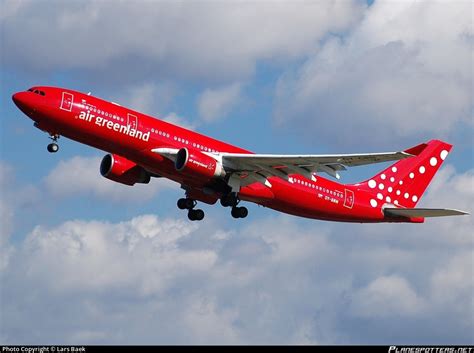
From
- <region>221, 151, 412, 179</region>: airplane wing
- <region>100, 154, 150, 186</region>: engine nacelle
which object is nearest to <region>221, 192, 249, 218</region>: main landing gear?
<region>221, 151, 412, 179</region>: airplane wing

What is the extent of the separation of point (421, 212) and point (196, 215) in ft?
46.8

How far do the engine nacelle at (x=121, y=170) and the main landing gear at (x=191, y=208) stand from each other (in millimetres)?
3356

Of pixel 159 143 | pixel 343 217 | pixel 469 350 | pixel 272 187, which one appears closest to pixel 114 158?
pixel 159 143

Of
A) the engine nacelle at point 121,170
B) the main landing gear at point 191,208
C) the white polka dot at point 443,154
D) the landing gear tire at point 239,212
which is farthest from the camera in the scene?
the white polka dot at point 443,154

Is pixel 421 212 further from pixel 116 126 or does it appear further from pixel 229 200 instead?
pixel 116 126

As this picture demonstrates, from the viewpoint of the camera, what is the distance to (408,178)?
71688 millimetres

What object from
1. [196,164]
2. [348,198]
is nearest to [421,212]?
[348,198]

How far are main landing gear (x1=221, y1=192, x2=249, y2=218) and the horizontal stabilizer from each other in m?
10.4

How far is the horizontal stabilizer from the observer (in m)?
64.0

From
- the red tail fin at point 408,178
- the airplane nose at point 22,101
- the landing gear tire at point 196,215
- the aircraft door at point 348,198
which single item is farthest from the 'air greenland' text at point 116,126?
the red tail fin at point 408,178

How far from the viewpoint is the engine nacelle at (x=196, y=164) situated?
58.9m

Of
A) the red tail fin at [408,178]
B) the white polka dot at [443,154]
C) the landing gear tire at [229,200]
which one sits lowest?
the landing gear tire at [229,200]

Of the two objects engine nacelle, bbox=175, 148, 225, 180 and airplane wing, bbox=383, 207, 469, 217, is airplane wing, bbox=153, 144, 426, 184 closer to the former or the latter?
engine nacelle, bbox=175, 148, 225, 180

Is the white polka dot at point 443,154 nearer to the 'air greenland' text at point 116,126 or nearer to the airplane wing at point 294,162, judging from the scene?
the airplane wing at point 294,162
